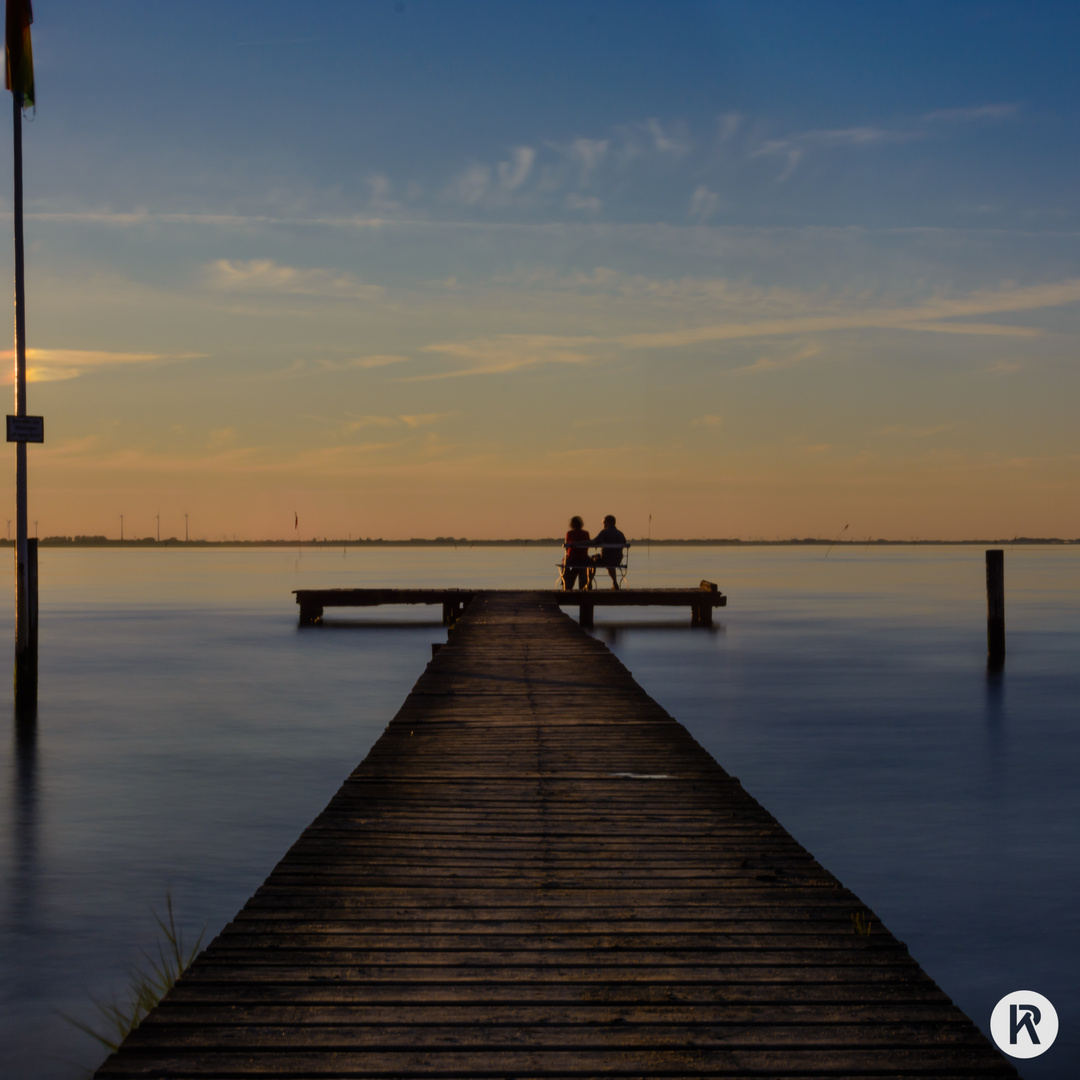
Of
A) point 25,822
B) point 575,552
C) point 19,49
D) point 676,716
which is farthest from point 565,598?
point 25,822

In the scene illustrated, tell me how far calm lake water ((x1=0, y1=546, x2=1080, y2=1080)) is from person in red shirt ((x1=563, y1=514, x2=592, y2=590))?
2012 mm

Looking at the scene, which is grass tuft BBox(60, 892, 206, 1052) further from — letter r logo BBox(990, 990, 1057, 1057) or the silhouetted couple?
the silhouetted couple

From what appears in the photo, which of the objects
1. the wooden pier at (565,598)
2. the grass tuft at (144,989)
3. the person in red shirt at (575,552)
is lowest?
the grass tuft at (144,989)

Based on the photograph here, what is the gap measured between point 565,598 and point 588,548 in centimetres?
174

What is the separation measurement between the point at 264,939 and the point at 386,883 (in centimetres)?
82

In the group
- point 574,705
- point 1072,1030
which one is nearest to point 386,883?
point 1072,1030

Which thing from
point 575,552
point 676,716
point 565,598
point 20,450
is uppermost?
point 20,450

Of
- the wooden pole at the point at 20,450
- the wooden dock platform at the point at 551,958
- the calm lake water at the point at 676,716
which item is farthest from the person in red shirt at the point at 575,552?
the wooden dock platform at the point at 551,958

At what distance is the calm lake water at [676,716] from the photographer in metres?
6.72

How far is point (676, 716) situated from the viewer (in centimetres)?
1670

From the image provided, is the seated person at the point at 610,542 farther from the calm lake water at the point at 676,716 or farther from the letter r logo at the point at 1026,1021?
the letter r logo at the point at 1026,1021

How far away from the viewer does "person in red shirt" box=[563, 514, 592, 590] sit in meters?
26.3

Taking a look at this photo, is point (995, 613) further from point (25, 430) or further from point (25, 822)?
point (25, 822)

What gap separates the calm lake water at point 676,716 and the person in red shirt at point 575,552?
79.2 inches
